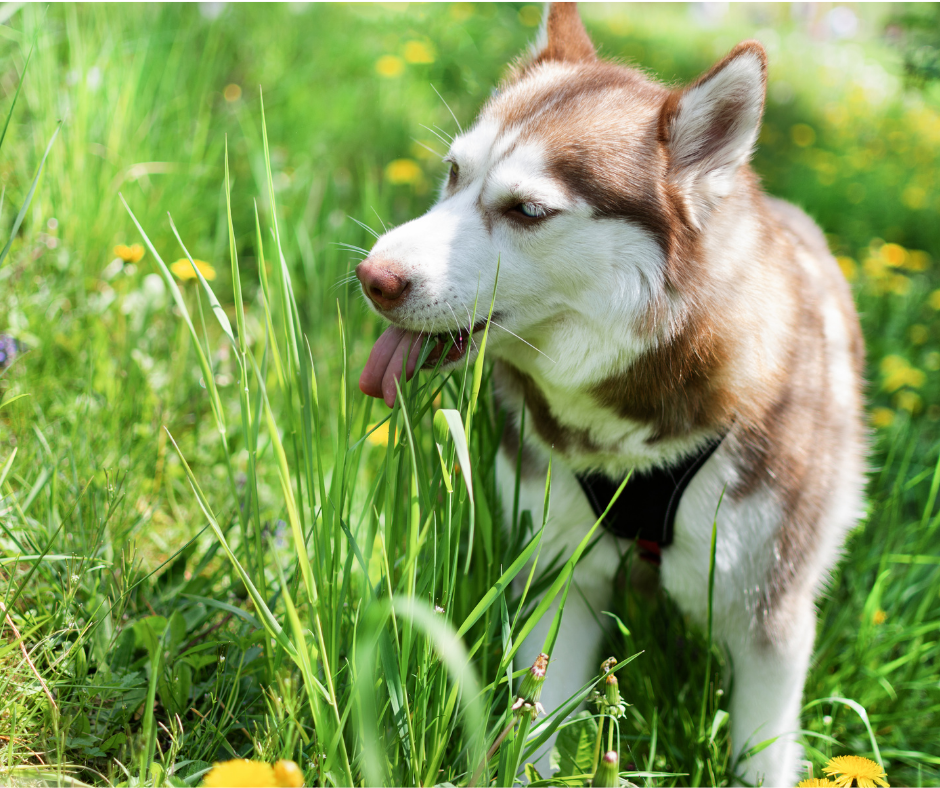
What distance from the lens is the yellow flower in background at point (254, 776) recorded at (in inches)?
39.0

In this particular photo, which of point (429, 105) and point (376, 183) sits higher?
point (429, 105)

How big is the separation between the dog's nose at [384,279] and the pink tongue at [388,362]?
10 centimetres

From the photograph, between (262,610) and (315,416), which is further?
(315,416)

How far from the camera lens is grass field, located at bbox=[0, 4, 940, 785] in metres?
1.27

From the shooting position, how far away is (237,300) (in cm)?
126

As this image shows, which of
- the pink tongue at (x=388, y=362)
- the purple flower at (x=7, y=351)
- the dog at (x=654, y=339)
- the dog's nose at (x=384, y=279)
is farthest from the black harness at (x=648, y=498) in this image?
the purple flower at (x=7, y=351)

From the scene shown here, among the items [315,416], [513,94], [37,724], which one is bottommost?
[37,724]

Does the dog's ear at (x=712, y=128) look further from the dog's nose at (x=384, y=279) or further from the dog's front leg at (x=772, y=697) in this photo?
the dog's front leg at (x=772, y=697)

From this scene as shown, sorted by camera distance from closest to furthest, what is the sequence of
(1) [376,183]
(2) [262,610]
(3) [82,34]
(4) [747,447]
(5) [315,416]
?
(2) [262,610]
(5) [315,416]
(4) [747,447]
(3) [82,34]
(1) [376,183]

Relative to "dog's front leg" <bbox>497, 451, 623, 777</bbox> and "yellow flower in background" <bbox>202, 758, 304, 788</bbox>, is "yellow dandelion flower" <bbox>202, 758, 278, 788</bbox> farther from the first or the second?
"dog's front leg" <bbox>497, 451, 623, 777</bbox>

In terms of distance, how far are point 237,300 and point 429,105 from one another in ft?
11.5

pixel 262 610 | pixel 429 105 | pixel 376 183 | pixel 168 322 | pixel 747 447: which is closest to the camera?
pixel 262 610

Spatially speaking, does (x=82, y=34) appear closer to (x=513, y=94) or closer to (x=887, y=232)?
(x=513, y=94)

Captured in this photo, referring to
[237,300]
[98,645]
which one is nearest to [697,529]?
[237,300]
